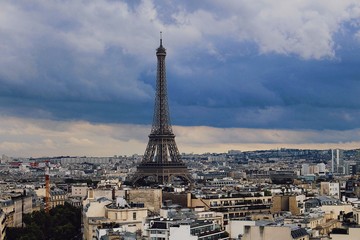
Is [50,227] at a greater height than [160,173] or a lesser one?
lesser

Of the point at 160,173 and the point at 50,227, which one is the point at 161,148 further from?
the point at 50,227

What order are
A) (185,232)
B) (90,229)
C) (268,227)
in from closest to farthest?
(268,227), (185,232), (90,229)

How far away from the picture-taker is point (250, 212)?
79.0 metres

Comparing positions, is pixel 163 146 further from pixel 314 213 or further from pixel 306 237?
pixel 306 237

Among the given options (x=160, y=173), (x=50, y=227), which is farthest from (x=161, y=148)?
(x=50, y=227)

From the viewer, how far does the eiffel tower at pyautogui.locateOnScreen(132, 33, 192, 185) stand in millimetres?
130000

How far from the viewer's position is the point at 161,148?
432 ft

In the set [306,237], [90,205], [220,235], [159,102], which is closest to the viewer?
[306,237]

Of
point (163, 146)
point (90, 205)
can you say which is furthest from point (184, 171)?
point (90, 205)

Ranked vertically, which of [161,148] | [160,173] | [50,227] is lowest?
[50,227]

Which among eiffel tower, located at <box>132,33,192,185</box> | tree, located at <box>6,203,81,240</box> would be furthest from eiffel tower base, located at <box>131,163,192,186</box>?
tree, located at <box>6,203,81,240</box>

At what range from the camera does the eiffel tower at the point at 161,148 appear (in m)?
Answer: 130

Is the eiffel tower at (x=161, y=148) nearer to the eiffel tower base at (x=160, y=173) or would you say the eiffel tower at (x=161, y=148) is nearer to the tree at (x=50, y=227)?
the eiffel tower base at (x=160, y=173)

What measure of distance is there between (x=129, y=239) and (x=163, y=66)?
83.6 m
